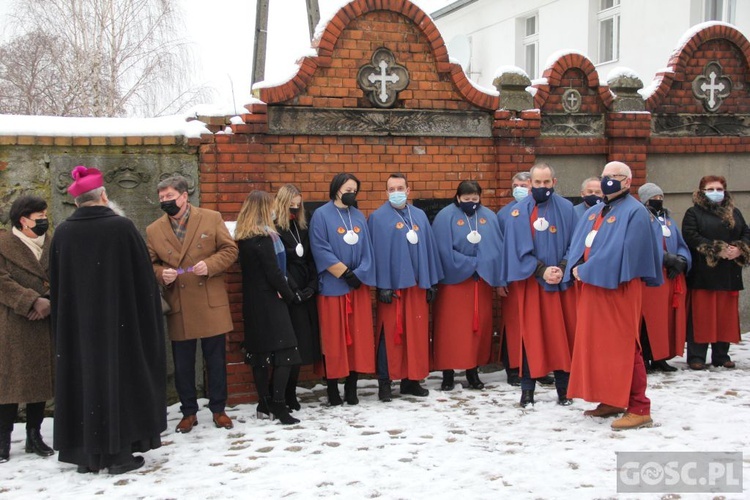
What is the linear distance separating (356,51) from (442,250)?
1.98m

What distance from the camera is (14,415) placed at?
5.19m

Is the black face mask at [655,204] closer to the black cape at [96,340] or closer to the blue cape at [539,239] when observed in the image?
the blue cape at [539,239]

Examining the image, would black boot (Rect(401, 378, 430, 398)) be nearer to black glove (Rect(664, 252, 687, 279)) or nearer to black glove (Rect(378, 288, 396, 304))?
black glove (Rect(378, 288, 396, 304))

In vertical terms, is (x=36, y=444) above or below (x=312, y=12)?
below

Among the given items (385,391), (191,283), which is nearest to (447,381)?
(385,391)

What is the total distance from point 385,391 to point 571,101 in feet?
11.9

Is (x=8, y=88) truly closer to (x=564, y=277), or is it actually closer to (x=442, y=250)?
(x=442, y=250)

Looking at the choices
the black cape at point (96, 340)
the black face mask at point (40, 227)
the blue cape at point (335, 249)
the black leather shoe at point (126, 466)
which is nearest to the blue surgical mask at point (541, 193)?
the blue cape at point (335, 249)

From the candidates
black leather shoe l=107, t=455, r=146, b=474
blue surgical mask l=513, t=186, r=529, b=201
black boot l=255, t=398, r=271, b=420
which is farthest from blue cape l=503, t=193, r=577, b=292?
black leather shoe l=107, t=455, r=146, b=474

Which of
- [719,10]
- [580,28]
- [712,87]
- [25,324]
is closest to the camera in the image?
[25,324]

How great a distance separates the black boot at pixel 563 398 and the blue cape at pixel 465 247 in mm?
1033

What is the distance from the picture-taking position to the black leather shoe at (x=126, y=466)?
15.6ft

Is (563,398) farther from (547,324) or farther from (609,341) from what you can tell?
(609,341)

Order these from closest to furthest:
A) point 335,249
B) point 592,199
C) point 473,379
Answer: point 335,249
point 592,199
point 473,379
